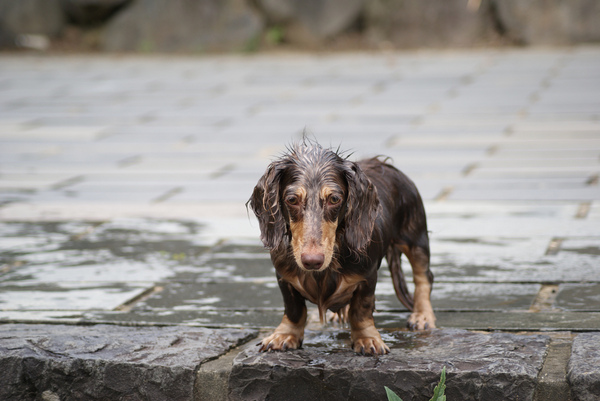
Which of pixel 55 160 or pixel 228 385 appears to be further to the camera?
pixel 55 160

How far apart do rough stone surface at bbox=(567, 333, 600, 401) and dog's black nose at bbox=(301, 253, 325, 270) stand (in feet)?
3.19

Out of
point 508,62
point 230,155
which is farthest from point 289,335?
point 508,62

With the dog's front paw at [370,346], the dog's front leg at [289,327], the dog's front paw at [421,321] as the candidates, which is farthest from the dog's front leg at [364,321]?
the dog's front paw at [421,321]

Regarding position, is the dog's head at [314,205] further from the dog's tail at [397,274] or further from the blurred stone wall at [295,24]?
the blurred stone wall at [295,24]

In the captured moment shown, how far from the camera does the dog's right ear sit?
3186 mm

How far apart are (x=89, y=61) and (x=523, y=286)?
14339 millimetres

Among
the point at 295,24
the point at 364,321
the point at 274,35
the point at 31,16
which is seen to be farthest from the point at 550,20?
the point at 364,321

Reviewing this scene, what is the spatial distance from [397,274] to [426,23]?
14282mm

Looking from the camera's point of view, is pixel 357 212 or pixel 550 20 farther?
pixel 550 20

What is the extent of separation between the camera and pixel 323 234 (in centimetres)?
305

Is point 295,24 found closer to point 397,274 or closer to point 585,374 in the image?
point 397,274

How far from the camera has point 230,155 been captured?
27.3ft

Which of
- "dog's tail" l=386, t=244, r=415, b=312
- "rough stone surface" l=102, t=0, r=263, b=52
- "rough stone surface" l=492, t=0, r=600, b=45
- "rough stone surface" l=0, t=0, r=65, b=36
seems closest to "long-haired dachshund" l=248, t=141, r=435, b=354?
"dog's tail" l=386, t=244, r=415, b=312

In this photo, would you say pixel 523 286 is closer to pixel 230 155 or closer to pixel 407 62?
pixel 230 155
